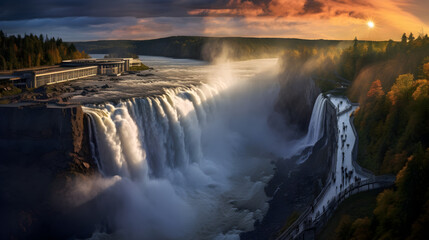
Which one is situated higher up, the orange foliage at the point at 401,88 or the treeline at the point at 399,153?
the orange foliage at the point at 401,88

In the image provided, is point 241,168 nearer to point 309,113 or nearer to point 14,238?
point 309,113

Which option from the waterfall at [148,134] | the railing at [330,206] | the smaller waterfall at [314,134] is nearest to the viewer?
the railing at [330,206]

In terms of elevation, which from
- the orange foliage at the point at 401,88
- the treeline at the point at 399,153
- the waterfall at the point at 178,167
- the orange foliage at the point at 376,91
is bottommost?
the waterfall at the point at 178,167

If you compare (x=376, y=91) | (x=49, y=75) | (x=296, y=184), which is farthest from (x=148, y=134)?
(x=376, y=91)

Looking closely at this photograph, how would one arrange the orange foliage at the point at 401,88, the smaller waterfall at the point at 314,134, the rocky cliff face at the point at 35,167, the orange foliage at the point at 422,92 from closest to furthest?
1. the rocky cliff face at the point at 35,167
2. the orange foliage at the point at 422,92
3. the orange foliage at the point at 401,88
4. the smaller waterfall at the point at 314,134

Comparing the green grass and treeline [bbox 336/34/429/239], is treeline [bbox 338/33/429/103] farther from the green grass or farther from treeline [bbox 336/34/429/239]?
the green grass

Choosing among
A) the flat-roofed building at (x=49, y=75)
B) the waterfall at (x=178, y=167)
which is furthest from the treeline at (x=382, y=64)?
the flat-roofed building at (x=49, y=75)

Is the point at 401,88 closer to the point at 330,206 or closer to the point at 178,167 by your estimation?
the point at 330,206

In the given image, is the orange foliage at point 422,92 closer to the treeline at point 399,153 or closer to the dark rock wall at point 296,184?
the treeline at point 399,153
